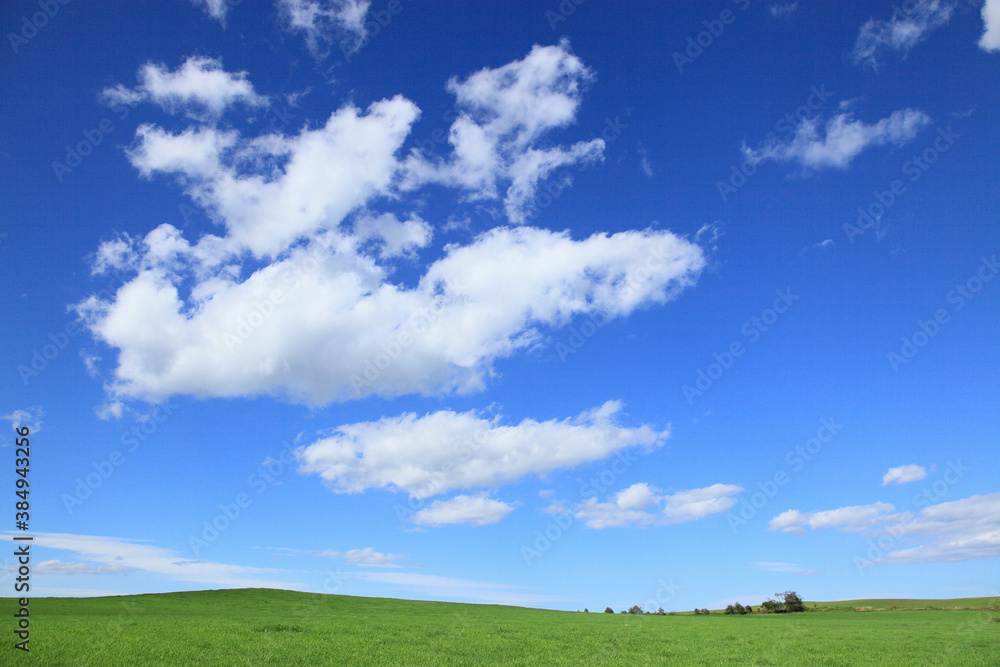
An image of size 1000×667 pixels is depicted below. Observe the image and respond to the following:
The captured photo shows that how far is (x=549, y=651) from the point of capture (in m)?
28.5

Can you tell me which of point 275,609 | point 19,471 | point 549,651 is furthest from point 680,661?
point 275,609

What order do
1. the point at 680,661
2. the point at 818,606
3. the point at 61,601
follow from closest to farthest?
1. the point at 680,661
2. the point at 61,601
3. the point at 818,606

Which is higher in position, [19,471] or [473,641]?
[19,471]

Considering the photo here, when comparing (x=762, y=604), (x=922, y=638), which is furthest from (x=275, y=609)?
(x=762, y=604)

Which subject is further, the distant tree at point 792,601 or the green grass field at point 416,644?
the distant tree at point 792,601

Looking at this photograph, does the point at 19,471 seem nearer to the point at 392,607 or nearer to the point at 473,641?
the point at 473,641

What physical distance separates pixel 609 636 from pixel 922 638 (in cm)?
2486

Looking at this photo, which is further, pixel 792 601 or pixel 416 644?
pixel 792 601

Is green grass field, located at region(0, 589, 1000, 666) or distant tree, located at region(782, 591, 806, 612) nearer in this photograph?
green grass field, located at region(0, 589, 1000, 666)

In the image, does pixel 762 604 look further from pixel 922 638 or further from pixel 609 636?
pixel 609 636

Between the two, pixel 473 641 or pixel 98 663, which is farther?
pixel 473 641

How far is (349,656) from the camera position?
Answer: 24297 mm

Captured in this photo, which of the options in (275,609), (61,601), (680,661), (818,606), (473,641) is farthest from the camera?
(818,606)

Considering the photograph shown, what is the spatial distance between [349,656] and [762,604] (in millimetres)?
87076
